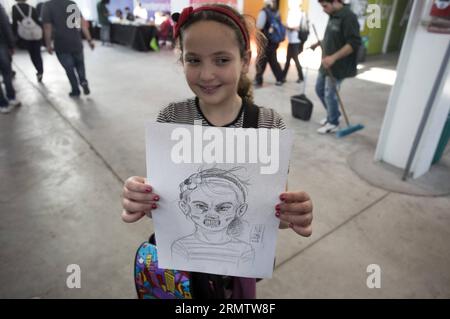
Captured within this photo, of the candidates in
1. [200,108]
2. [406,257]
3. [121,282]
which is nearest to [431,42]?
[406,257]

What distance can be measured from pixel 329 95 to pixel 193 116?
296 cm

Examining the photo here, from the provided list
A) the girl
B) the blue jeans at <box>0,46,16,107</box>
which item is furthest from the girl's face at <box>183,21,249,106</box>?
the blue jeans at <box>0,46,16,107</box>

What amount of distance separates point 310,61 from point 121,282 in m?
6.95

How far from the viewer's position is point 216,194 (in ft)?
2.65

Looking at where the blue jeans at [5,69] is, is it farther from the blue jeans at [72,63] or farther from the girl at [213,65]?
the girl at [213,65]

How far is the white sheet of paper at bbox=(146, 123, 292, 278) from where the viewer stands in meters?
0.74

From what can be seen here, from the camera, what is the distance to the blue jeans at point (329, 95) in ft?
11.5

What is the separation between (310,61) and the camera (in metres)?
7.41

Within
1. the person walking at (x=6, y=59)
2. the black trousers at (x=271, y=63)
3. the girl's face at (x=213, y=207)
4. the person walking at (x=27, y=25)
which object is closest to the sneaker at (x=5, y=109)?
the person walking at (x=6, y=59)

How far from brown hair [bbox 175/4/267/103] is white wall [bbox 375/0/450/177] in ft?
6.74

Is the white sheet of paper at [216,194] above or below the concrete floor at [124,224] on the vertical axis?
above

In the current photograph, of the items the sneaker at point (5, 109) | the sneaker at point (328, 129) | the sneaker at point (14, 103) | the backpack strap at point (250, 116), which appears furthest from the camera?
the sneaker at point (14, 103)

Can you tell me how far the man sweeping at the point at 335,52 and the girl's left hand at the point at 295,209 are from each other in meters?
2.77

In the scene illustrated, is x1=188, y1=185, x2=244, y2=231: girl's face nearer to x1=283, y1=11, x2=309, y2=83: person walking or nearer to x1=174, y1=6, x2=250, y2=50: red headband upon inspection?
x1=174, y1=6, x2=250, y2=50: red headband
